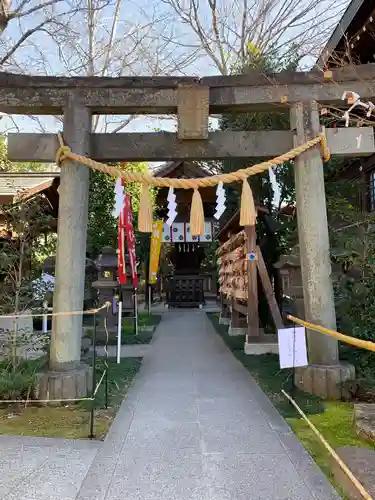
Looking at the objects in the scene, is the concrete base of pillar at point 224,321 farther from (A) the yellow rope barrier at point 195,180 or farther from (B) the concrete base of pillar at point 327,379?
(A) the yellow rope barrier at point 195,180

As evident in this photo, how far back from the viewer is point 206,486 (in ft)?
9.68

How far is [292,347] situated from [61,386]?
2.78 metres

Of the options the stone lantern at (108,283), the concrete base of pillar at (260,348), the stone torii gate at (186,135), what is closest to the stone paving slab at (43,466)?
the stone torii gate at (186,135)

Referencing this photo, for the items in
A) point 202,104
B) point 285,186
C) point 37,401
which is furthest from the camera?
point 285,186

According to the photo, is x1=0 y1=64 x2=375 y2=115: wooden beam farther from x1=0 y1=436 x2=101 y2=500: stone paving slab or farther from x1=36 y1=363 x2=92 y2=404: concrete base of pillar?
x1=0 y1=436 x2=101 y2=500: stone paving slab

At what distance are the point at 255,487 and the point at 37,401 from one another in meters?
3.10

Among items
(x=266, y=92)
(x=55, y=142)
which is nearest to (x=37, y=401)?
(x=55, y=142)

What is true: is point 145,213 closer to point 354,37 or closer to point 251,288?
point 251,288

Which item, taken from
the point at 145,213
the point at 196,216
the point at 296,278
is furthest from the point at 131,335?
the point at 196,216

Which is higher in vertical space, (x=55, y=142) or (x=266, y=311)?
(x=55, y=142)

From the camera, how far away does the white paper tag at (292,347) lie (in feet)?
15.0

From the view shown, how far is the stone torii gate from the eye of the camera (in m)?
5.42

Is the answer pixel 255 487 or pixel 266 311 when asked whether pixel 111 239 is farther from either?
pixel 255 487

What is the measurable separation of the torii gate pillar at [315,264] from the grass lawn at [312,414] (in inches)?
10.0
